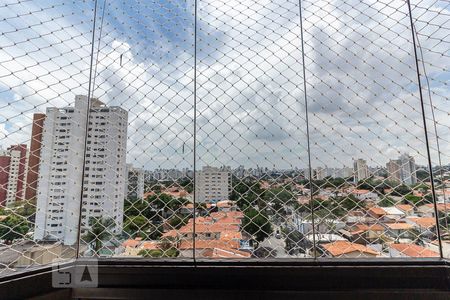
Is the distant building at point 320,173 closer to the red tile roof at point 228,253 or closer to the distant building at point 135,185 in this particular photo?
the red tile roof at point 228,253

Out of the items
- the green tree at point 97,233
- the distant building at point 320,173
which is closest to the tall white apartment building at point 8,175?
the green tree at point 97,233

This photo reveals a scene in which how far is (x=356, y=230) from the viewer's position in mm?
981

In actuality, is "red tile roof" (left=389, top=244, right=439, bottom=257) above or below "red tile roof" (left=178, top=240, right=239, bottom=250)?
below

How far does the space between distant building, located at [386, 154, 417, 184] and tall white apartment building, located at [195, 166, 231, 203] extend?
0.62 m

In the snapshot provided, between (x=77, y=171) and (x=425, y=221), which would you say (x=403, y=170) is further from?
(x=77, y=171)

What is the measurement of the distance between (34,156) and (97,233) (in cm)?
34

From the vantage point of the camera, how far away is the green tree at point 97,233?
92cm

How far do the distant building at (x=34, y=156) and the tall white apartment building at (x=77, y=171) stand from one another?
0.01m

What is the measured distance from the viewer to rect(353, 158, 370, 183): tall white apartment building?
1.02 metres

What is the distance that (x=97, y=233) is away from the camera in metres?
0.93

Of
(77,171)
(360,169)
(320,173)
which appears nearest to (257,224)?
(320,173)

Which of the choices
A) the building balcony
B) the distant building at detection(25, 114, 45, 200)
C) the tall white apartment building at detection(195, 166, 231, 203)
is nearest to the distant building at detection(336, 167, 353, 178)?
the building balcony

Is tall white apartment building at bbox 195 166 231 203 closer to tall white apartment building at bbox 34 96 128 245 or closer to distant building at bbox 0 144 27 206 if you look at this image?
tall white apartment building at bbox 34 96 128 245

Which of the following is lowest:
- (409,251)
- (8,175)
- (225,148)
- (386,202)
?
(409,251)
